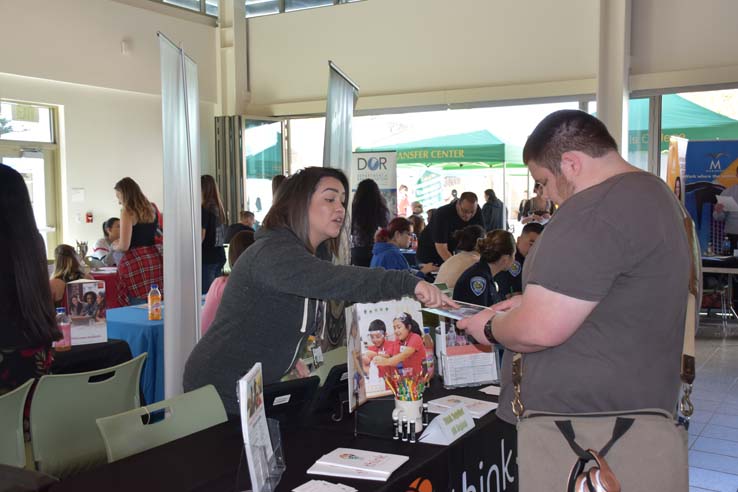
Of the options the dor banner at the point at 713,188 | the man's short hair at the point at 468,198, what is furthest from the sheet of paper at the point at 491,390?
the dor banner at the point at 713,188

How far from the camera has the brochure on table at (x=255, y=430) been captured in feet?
4.59

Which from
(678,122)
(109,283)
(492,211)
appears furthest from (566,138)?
(492,211)

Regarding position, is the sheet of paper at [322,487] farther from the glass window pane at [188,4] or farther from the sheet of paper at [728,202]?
the glass window pane at [188,4]

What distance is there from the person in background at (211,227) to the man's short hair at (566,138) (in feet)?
14.7

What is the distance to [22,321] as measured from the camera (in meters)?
2.25

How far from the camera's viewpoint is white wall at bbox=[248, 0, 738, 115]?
714 cm

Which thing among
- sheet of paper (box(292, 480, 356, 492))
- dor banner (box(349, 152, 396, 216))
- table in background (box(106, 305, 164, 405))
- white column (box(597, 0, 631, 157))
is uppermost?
white column (box(597, 0, 631, 157))

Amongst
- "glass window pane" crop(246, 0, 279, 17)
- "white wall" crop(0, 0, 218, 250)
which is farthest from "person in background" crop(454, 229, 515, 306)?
"glass window pane" crop(246, 0, 279, 17)

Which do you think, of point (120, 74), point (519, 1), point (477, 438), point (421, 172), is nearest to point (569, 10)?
point (519, 1)

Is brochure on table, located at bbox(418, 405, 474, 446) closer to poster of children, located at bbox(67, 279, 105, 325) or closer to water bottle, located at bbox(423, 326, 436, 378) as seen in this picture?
water bottle, located at bbox(423, 326, 436, 378)

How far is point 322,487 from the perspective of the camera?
1.64m

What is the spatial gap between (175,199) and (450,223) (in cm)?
333

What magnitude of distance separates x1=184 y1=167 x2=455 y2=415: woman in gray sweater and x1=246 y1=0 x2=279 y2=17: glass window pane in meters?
8.26

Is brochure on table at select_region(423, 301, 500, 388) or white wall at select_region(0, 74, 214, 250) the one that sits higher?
white wall at select_region(0, 74, 214, 250)
